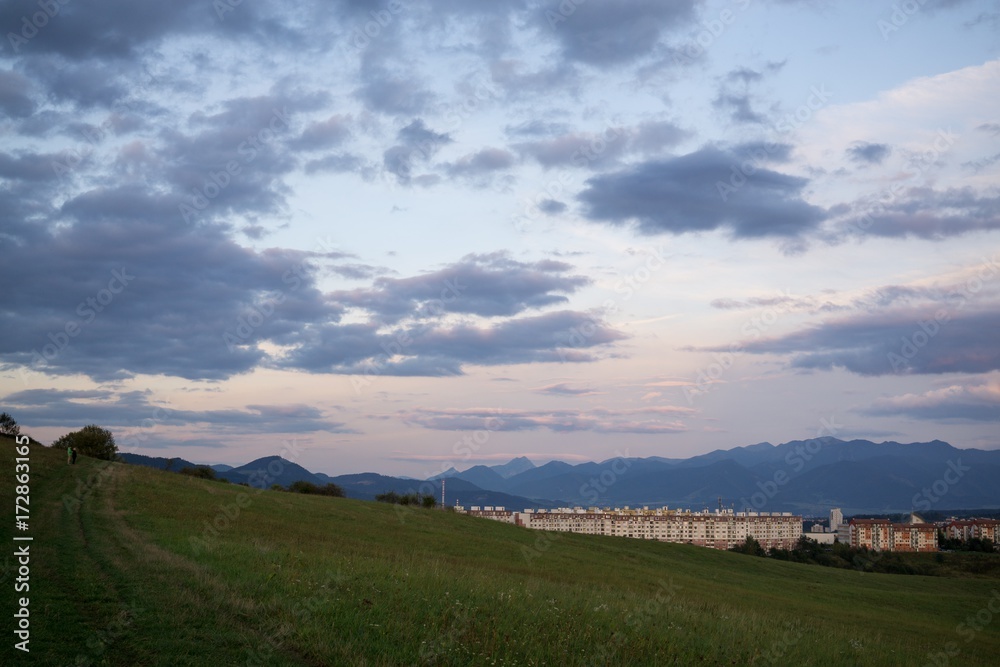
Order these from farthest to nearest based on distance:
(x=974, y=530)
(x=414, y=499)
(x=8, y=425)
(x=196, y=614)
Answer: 1. (x=974, y=530)
2. (x=414, y=499)
3. (x=8, y=425)
4. (x=196, y=614)

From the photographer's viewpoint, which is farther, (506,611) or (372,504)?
(372,504)

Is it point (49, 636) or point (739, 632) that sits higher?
point (49, 636)

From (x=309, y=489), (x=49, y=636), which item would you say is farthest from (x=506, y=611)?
(x=309, y=489)

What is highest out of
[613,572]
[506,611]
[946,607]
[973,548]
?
[506,611]

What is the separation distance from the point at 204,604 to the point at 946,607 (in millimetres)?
51752

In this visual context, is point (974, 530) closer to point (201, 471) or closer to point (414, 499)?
point (414, 499)

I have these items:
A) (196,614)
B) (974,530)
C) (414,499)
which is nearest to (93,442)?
(414,499)

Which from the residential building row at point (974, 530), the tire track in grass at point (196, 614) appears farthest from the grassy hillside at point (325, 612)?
the residential building row at point (974, 530)

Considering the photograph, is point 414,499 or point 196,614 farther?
point 414,499

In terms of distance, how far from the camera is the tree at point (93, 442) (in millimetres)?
84444

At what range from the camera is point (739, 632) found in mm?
18828

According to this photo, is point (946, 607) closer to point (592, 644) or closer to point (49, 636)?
point (592, 644)

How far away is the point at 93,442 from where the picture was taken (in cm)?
8588

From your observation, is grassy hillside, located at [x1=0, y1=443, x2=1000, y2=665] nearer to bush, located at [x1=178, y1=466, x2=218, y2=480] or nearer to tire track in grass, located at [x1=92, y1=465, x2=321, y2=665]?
tire track in grass, located at [x1=92, y1=465, x2=321, y2=665]
